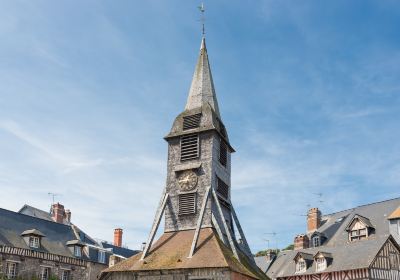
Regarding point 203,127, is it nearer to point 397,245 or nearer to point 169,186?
point 169,186

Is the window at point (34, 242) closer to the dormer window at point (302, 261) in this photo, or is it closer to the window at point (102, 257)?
the window at point (102, 257)

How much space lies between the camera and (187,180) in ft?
95.1

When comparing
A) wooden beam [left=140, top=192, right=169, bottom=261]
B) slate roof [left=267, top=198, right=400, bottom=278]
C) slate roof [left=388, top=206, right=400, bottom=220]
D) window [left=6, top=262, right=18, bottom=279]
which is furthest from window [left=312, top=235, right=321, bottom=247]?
→ window [left=6, top=262, right=18, bottom=279]

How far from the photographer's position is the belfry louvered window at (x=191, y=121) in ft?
98.9

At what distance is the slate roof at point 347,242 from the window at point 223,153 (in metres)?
9.11

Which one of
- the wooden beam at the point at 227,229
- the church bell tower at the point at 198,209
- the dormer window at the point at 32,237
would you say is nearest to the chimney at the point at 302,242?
the church bell tower at the point at 198,209

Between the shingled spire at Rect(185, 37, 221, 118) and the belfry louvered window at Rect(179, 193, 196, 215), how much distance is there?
5605 millimetres

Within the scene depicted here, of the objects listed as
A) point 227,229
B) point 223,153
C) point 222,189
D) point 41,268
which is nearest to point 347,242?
point 222,189

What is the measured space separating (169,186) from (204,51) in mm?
9399

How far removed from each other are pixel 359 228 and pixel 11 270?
22718mm

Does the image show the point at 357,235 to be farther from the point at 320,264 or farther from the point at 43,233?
the point at 43,233

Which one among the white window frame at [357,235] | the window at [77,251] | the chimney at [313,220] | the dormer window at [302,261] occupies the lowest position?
the dormer window at [302,261]

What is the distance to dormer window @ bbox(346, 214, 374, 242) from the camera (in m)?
33.8

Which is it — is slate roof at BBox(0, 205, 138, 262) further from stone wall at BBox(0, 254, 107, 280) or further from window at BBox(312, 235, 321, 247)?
window at BBox(312, 235, 321, 247)
